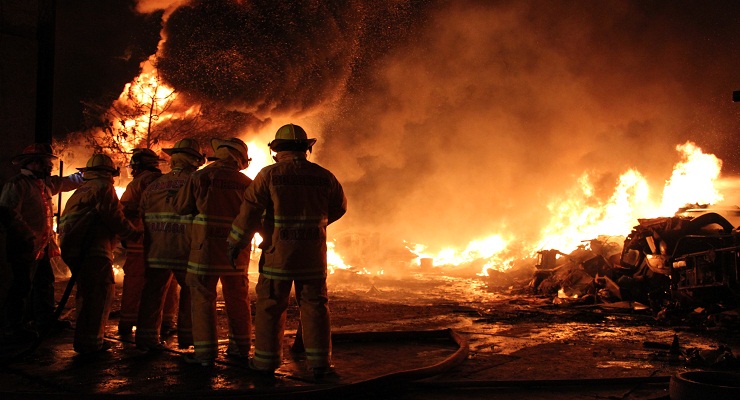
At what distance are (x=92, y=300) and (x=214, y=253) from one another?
4.19 ft

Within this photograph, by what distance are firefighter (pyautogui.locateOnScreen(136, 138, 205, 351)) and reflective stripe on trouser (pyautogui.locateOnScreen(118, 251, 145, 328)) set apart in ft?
1.51

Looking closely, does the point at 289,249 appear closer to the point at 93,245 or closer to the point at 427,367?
the point at 427,367

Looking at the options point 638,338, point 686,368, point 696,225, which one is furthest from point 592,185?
point 686,368

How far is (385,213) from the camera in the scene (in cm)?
3734

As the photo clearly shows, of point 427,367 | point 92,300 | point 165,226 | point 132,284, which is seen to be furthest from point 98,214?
point 427,367

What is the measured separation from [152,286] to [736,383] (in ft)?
15.3

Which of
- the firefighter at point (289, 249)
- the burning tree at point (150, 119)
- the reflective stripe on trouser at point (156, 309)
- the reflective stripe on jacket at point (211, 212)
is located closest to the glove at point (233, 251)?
the firefighter at point (289, 249)

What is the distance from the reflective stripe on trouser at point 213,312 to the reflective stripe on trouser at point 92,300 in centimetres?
92

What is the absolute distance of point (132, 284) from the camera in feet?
18.2

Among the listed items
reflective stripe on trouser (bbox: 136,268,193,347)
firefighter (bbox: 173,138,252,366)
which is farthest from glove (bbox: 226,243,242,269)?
reflective stripe on trouser (bbox: 136,268,193,347)

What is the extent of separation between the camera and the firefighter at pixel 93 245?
16.1ft

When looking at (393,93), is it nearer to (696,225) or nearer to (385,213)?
(385,213)

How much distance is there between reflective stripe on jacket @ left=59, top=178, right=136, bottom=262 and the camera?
197 inches

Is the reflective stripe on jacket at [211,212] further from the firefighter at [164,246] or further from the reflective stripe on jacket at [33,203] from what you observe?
the reflective stripe on jacket at [33,203]
